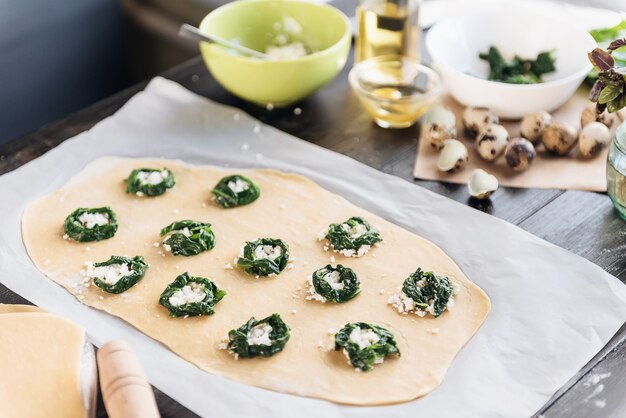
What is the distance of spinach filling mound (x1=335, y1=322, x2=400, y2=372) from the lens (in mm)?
1256

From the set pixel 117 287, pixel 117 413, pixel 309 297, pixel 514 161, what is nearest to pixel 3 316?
pixel 117 287

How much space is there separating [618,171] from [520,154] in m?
0.23

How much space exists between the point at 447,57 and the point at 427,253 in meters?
0.62

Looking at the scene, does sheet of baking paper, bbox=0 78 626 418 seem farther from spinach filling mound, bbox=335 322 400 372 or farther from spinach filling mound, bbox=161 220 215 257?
spinach filling mound, bbox=161 220 215 257

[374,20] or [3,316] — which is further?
[374,20]

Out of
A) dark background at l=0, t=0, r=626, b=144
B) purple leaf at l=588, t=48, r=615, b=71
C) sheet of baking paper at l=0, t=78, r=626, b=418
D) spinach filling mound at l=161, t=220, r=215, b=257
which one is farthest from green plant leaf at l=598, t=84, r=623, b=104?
dark background at l=0, t=0, r=626, b=144

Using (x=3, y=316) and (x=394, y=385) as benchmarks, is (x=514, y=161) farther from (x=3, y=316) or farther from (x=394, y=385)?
(x=3, y=316)

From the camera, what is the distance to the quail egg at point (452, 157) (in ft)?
5.49

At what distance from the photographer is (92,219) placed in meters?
1.56

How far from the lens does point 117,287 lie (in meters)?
1.41

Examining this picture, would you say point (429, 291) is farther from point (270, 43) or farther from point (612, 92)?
point (270, 43)

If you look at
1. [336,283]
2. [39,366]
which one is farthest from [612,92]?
[39,366]

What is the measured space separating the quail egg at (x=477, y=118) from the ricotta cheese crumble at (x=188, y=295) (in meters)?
0.72

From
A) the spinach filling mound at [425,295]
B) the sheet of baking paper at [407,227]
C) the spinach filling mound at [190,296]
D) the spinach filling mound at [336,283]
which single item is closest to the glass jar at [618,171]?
the sheet of baking paper at [407,227]
